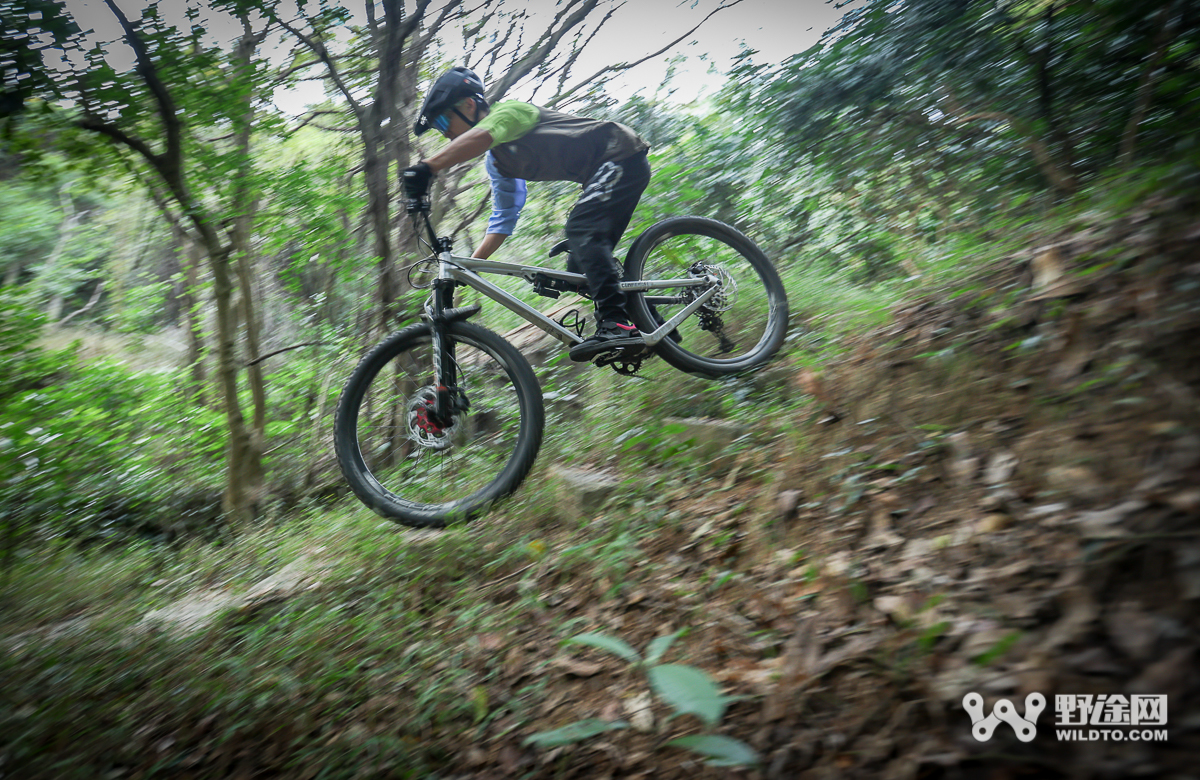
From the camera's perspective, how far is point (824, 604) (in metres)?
1.68

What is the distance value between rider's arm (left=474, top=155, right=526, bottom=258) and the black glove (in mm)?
577

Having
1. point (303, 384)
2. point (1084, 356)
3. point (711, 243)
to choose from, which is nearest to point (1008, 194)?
point (711, 243)

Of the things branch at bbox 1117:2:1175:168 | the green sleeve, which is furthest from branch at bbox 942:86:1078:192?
the green sleeve

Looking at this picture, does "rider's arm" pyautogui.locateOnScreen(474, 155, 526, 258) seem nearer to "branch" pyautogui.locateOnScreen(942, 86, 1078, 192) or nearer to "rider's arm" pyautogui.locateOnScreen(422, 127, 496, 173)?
"rider's arm" pyautogui.locateOnScreen(422, 127, 496, 173)

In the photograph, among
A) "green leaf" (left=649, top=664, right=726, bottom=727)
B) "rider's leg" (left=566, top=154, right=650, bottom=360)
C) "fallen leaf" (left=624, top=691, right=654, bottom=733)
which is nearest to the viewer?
"green leaf" (left=649, top=664, right=726, bottom=727)

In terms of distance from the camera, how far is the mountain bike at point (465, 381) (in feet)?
9.64

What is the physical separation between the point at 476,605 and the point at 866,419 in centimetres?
181

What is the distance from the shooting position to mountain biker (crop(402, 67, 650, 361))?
303cm

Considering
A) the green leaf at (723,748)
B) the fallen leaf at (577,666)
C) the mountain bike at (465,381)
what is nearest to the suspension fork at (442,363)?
the mountain bike at (465,381)

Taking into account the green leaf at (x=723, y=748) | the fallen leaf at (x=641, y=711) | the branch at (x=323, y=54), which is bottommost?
the fallen leaf at (x=641, y=711)

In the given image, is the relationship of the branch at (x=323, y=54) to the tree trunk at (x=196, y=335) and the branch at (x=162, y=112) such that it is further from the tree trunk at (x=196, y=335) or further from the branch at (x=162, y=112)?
the tree trunk at (x=196, y=335)

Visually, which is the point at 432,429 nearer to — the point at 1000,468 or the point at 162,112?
the point at 1000,468

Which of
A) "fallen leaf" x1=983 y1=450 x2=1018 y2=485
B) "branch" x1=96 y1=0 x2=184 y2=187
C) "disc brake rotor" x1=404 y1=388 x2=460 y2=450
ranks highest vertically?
"branch" x1=96 y1=0 x2=184 y2=187

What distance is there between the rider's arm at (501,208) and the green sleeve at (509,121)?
450mm
